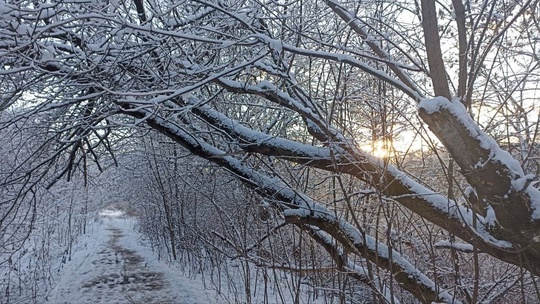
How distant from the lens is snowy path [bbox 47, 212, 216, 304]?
9398 millimetres

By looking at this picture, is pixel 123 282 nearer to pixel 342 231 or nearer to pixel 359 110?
pixel 342 231

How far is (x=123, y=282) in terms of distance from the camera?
36.5 ft

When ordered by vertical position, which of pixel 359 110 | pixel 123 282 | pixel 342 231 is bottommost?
pixel 123 282

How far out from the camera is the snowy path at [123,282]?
9.40 m

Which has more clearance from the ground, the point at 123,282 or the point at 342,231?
the point at 342,231

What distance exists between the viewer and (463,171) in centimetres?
259

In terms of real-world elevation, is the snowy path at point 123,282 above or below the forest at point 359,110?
below

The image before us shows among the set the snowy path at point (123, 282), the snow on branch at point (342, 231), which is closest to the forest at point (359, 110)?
the snow on branch at point (342, 231)

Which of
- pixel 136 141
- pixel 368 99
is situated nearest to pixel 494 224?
pixel 368 99

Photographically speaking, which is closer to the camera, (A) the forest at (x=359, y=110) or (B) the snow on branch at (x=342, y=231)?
(A) the forest at (x=359, y=110)

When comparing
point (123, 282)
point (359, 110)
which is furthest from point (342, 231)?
point (123, 282)

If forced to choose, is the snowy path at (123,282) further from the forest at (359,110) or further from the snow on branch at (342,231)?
the snow on branch at (342,231)

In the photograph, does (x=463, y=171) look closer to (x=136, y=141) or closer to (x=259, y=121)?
(x=259, y=121)

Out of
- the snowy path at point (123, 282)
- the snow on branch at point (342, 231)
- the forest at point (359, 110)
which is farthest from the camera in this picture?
the snowy path at point (123, 282)
